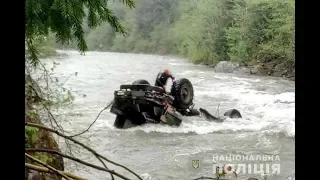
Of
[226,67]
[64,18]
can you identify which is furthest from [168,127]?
[64,18]

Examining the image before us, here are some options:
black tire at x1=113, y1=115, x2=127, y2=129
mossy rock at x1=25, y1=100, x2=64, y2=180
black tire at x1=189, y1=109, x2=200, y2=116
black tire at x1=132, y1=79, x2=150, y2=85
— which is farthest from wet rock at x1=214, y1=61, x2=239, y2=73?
mossy rock at x1=25, y1=100, x2=64, y2=180

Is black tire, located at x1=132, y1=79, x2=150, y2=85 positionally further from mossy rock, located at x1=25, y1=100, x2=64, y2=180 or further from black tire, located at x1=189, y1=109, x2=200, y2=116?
mossy rock, located at x1=25, y1=100, x2=64, y2=180

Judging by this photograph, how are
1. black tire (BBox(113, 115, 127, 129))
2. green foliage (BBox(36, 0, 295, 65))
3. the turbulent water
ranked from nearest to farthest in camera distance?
green foliage (BBox(36, 0, 295, 65)) → the turbulent water → black tire (BBox(113, 115, 127, 129))

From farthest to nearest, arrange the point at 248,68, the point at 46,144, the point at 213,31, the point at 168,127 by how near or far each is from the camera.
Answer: the point at 168,127 < the point at 248,68 < the point at 213,31 < the point at 46,144

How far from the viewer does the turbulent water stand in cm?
211

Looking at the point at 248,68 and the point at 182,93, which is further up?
the point at 248,68

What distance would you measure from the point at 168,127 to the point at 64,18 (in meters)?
1.69

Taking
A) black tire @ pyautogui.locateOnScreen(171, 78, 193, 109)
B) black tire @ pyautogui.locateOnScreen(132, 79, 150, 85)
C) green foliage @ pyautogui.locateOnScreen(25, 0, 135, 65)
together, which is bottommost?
black tire @ pyautogui.locateOnScreen(171, 78, 193, 109)

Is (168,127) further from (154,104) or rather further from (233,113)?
(233,113)

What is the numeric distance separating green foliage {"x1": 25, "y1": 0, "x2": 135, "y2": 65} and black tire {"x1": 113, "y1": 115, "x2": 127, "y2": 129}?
149 centimetres

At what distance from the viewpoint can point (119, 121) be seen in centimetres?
258

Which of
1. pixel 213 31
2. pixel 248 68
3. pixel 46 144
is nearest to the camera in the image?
pixel 46 144

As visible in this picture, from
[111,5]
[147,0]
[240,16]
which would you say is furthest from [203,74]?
[111,5]
